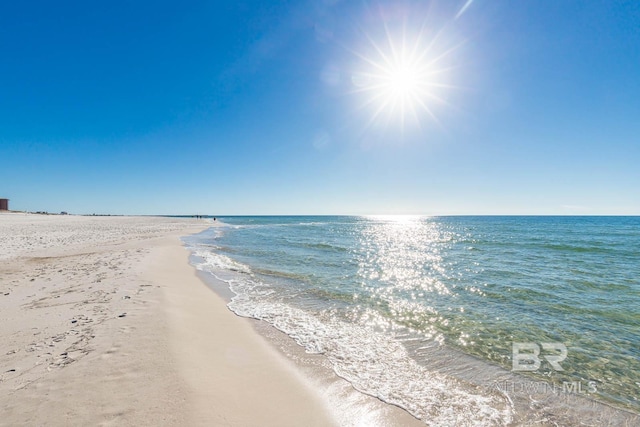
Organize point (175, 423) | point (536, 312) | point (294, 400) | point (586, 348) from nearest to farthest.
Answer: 1. point (175, 423)
2. point (294, 400)
3. point (586, 348)
4. point (536, 312)

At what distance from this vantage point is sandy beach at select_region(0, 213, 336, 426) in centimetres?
427

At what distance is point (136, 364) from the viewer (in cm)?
552

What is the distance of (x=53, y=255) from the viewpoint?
693 inches

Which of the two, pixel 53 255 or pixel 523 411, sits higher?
pixel 53 255

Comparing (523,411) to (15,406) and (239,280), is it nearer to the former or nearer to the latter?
(15,406)

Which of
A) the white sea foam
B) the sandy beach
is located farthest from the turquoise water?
the sandy beach

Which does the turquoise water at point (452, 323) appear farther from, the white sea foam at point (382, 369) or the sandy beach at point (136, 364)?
the sandy beach at point (136, 364)

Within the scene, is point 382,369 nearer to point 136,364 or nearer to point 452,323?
point 452,323

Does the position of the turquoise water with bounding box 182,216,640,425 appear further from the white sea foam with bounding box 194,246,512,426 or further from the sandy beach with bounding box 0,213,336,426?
the sandy beach with bounding box 0,213,336,426

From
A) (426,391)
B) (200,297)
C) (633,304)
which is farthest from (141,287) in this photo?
(633,304)

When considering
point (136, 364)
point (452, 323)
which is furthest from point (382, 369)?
point (136, 364)

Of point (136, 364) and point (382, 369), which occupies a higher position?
point (136, 364)

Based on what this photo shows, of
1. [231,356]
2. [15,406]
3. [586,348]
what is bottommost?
[586,348]

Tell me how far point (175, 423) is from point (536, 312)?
1261 centimetres
